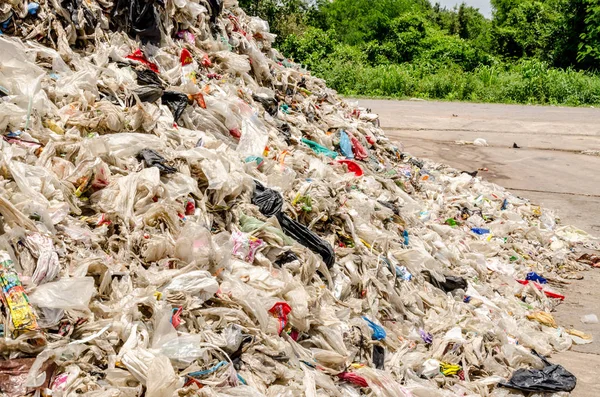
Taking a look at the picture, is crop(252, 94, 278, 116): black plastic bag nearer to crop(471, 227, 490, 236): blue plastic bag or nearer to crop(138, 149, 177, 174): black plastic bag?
crop(138, 149, 177, 174): black plastic bag

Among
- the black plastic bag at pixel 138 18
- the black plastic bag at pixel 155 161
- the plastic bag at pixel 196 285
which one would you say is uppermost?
the black plastic bag at pixel 138 18

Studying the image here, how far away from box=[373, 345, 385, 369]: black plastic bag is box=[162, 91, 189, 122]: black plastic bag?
2.24 m

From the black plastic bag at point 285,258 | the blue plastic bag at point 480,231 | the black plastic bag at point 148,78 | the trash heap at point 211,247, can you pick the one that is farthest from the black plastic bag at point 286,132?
Result: the blue plastic bag at point 480,231

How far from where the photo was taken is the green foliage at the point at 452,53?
1727 cm

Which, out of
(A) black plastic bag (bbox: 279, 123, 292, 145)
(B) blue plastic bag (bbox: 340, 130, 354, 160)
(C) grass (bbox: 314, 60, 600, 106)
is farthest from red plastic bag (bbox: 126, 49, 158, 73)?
(C) grass (bbox: 314, 60, 600, 106)

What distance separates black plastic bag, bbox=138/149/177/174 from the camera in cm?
393

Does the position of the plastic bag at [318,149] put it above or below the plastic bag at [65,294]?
above

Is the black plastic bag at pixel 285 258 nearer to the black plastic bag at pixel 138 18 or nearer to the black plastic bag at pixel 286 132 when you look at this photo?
the black plastic bag at pixel 286 132

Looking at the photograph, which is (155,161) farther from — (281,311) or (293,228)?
(281,311)

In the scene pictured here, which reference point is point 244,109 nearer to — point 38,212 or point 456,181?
point 38,212

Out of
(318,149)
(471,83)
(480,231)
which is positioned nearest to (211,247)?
(318,149)

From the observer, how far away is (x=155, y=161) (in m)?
3.96

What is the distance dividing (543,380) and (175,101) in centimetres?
314

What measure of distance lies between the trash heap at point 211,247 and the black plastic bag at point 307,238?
0.04 ft
